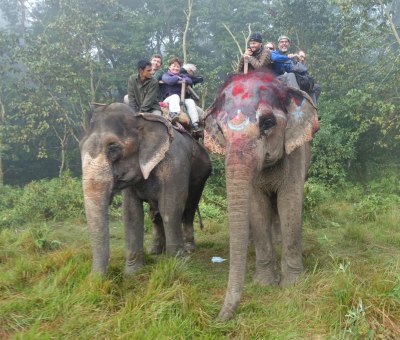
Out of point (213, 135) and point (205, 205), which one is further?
point (205, 205)

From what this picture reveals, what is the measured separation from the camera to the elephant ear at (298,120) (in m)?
3.60

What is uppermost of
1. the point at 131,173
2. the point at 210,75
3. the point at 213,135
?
the point at 210,75

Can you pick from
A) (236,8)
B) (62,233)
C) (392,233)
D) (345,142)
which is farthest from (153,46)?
(392,233)

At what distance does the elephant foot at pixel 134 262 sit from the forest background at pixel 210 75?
8651 mm

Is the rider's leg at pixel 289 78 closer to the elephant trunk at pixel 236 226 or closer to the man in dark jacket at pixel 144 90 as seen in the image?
the man in dark jacket at pixel 144 90

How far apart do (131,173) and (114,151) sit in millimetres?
275

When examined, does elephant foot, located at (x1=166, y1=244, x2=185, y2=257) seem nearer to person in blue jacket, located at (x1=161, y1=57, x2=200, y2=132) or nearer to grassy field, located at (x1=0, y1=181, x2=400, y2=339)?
grassy field, located at (x1=0, y1=181, x2=400, y2=339)

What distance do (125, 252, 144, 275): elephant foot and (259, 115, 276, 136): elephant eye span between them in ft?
6.02

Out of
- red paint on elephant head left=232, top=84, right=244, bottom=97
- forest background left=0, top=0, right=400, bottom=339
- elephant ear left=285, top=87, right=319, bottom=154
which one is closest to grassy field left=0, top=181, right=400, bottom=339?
forest background left=0, top=0, right=400, bottom=339

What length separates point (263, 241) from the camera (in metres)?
4.10

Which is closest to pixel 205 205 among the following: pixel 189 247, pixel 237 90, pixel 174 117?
pixel 189 247

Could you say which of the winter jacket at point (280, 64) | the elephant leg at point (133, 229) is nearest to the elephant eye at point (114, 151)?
the elephant leg at point (133, 229)

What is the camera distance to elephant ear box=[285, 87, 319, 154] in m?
3.60

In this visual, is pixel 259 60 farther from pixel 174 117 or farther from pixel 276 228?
pixel 276 228
